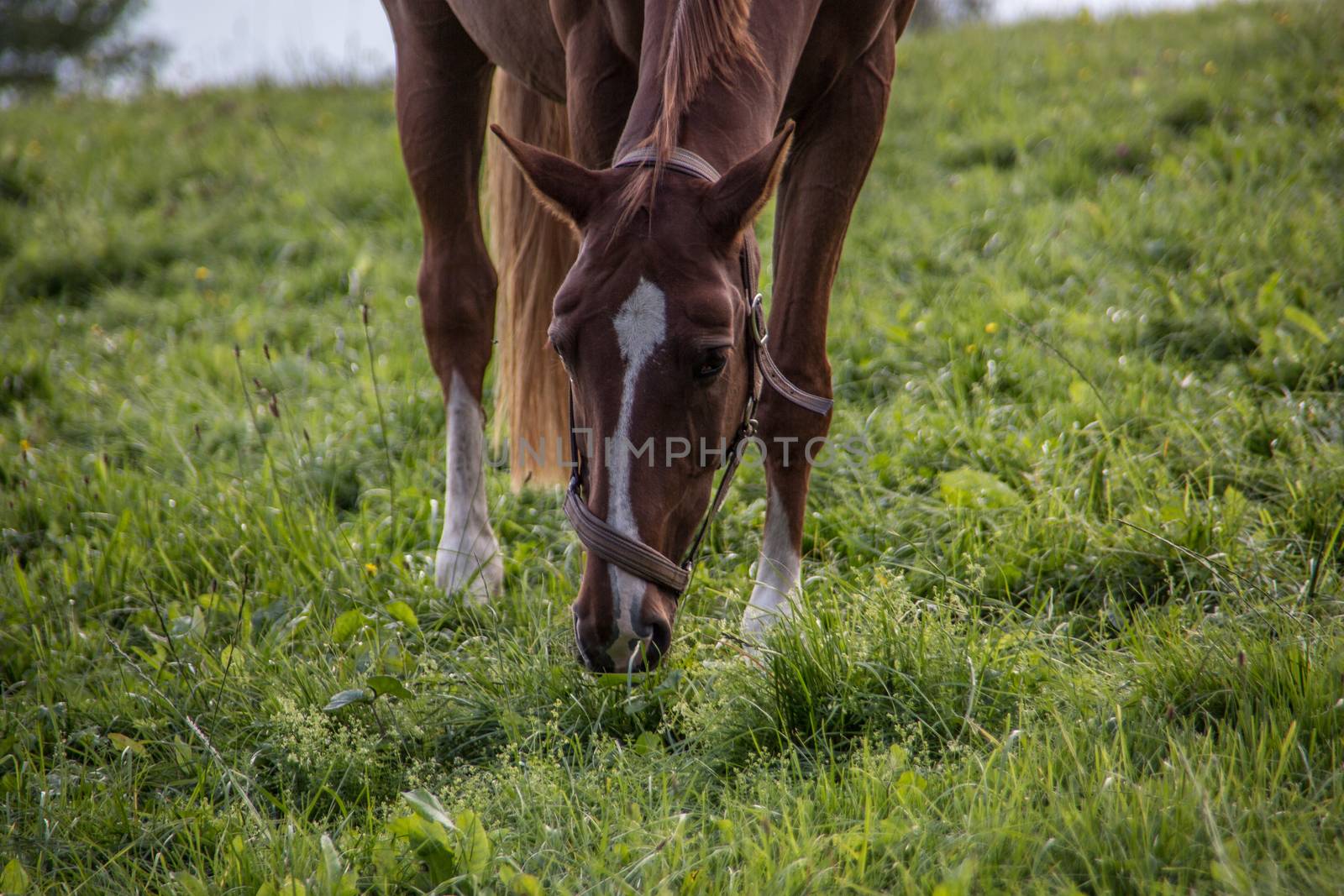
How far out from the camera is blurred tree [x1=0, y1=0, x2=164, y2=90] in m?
14.7

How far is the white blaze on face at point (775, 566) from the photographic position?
2.62 meters

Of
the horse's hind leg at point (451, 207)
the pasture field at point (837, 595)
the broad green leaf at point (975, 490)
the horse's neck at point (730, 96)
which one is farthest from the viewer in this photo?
the horse's hind leg at point (451, 207)

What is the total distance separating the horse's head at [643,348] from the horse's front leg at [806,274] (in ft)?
2.04

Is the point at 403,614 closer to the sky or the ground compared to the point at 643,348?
closer to the ground

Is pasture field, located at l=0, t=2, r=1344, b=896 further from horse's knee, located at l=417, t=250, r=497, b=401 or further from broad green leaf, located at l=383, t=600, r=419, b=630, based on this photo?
horse's knee, located at l=417, t=250, r=497, b=401

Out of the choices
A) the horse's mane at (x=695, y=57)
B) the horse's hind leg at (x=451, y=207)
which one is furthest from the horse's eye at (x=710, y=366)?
the horse's hind leg at (x=451, y=207)

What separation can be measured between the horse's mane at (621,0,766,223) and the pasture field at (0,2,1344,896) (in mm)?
1108

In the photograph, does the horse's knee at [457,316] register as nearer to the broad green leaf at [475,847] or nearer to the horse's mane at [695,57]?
the horse's mane at [695,57]

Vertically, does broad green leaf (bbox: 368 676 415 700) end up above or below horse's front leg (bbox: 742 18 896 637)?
below

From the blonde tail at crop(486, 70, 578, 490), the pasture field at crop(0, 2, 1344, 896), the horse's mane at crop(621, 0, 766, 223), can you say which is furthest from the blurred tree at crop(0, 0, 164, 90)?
the horse's mane at crop(621, 0, 766, 223)

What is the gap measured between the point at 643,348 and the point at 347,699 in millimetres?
1062

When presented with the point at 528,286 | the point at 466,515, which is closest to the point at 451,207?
the point at 528,286

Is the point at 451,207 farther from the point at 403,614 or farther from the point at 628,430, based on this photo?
the point at 628,430

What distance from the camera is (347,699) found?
87.8 inches
